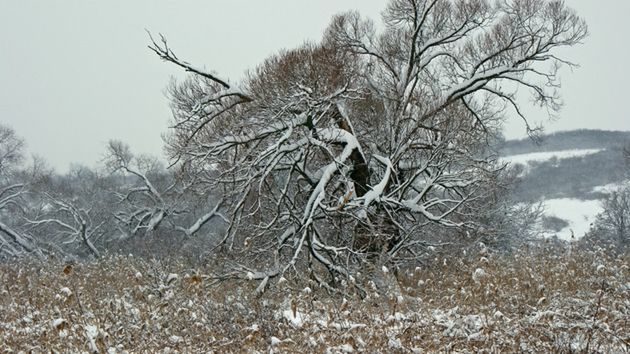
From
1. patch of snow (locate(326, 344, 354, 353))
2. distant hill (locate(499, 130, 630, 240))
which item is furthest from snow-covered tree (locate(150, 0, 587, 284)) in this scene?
distant hill (locate(499, 130, 630, 240))

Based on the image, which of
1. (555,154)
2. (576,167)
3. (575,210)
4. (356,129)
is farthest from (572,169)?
(356,129)

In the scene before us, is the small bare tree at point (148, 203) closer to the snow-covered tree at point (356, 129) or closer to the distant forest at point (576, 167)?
the snow-covered tree at point (356, 129)

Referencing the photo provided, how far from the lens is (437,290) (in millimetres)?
7758

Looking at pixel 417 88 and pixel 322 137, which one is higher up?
pixel 417 88

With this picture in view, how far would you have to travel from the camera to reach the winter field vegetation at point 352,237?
5590 mm

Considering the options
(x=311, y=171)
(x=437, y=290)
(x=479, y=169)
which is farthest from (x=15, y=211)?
(x=437, y=290)

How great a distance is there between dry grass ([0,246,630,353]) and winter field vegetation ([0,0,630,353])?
0.04 m

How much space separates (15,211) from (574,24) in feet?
115

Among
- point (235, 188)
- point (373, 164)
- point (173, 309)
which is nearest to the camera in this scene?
point (173, 309)

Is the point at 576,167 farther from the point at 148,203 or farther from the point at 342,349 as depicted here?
the point at 342,349

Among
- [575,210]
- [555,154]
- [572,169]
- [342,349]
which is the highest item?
[555,154]

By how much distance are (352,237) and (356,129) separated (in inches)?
159

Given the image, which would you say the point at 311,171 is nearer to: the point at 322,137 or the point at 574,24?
the point at 322,137

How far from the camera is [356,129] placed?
47.6ft
